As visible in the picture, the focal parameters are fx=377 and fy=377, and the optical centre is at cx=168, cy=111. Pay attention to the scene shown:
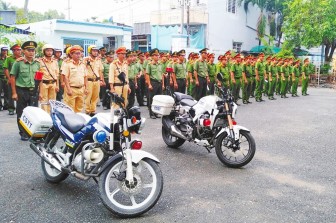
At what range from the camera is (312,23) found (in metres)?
24.2

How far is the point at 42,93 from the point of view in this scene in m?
7.31

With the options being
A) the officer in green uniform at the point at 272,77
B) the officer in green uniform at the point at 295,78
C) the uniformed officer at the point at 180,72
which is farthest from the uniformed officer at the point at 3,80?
the officer in green uniform at the point at 295,78

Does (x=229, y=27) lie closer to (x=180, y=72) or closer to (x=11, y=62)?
(x=180, y=72)

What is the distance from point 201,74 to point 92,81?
372cm

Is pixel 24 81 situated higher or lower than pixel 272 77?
higher

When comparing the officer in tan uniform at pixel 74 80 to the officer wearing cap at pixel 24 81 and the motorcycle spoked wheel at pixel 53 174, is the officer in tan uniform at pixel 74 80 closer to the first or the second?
the officer wearing cap at pixel 24 81

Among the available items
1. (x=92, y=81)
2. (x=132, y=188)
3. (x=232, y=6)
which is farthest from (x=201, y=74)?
(x=232, y=6)

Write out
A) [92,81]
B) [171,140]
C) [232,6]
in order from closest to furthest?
[171,140], [92,81], [232,6]

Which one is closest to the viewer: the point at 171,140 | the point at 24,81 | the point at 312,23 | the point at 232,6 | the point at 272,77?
the point at 171,140

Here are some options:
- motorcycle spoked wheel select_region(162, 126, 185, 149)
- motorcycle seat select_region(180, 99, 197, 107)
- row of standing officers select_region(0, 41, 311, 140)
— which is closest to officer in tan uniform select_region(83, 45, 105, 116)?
row of standing officers select_region(0, 41, 311, 140)

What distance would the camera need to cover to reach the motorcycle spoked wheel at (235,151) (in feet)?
17.2

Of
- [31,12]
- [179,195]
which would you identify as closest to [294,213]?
[179,195]

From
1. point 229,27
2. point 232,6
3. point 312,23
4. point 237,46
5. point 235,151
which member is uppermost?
point 232,6

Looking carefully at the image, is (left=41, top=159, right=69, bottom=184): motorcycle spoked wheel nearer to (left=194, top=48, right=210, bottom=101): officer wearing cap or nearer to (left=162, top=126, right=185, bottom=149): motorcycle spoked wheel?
(left=162, top=126, right=185, bottom=149): motorcycle spoked wheel
